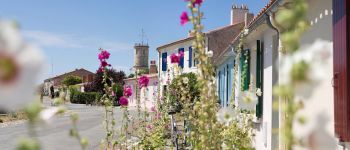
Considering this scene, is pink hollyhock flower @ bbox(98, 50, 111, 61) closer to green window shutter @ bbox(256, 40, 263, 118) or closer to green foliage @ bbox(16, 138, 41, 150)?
green window shutter @ bbox(256, 40, 263, 118)

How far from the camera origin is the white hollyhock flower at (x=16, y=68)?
0.88 meters

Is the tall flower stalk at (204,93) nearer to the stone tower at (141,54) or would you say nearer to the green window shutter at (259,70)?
the green window shutter at (259,70)

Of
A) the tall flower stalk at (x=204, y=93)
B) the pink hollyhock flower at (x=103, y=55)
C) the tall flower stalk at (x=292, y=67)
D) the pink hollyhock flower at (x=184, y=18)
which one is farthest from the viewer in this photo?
the pink hollyhock flower at (x=103, y=55)

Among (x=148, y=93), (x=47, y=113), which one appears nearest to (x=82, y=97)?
(x=148, y=93)

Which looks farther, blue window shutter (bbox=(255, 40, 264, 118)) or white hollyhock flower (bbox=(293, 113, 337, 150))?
blue window shutter (bbox=(255, 40, 264, 118))

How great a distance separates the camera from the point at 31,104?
1.01m

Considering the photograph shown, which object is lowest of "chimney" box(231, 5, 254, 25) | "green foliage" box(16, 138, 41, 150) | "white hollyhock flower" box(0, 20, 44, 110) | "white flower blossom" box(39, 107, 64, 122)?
"green foliage" box(16, 138, 41, 150)

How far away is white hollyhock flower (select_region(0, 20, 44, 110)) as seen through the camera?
2.88ft

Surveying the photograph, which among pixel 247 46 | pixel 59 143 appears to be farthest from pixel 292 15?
pixel 59 143

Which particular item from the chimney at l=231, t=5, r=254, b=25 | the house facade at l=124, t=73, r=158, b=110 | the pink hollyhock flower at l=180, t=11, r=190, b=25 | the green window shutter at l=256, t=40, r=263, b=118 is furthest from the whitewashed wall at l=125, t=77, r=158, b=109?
the chimney at l=231, t=5, r=254, b=25

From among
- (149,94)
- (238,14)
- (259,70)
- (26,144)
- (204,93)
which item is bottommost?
(26,144)

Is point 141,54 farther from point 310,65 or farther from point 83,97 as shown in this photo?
point 310,65

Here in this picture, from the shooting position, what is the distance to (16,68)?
90cm

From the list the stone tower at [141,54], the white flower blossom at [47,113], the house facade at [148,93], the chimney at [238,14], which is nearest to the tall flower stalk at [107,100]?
the house facade at [148,93]
